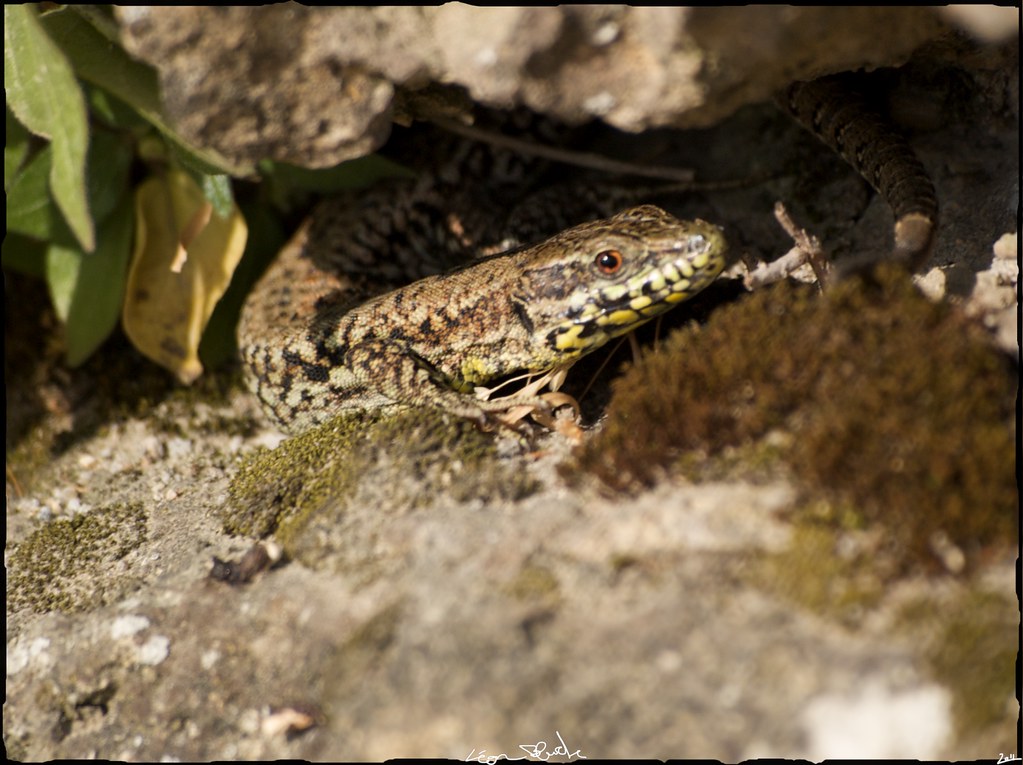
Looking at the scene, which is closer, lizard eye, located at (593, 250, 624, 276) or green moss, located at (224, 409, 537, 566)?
green moss, located at (224, 409, 537, 566)

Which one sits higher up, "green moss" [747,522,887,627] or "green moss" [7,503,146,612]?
"green moss" [747,522,887,627]

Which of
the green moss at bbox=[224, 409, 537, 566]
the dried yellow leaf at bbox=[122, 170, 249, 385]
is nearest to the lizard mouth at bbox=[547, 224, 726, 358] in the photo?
the green moss at bbox=[224, 409, 537, 566]

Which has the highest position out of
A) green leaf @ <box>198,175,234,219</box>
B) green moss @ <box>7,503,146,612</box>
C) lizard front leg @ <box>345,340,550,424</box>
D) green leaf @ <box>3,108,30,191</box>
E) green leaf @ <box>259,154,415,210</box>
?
green leaf @ <box>3,108,30,191</box>

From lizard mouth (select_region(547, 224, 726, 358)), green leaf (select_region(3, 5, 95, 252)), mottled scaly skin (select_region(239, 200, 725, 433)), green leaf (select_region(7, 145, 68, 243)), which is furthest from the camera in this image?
green leaf (select_region(7, 145, 68, 243))

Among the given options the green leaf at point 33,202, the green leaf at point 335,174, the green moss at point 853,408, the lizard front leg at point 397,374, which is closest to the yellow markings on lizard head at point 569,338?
the lizard front leg at point 397,374

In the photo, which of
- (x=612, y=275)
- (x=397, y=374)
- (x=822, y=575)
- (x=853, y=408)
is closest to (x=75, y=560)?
(x=397, y=374)

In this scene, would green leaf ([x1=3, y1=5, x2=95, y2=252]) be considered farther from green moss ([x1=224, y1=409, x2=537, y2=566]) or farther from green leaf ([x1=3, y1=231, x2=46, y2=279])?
green leaf ([x1=3, y1=231, x2=46, y2=279])

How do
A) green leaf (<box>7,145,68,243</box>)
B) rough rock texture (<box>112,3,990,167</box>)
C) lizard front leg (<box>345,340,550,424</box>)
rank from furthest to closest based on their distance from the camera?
green leaf (<box>7,145,68,243</box>), lizard front leg (<box>345,340,550,424</box>), rough rock texture (<box>112,3,990,167</box>)
